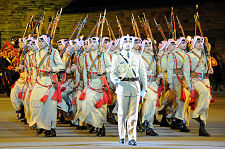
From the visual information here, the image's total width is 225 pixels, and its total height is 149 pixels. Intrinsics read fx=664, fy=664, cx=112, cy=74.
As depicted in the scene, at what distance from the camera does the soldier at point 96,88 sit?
44.6 feet

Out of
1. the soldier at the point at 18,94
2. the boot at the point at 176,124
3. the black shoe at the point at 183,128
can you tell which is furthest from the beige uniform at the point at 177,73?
the soldier at the point at 18,94

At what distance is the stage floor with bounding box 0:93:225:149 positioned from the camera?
38.0 feet

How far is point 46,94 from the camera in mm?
13195

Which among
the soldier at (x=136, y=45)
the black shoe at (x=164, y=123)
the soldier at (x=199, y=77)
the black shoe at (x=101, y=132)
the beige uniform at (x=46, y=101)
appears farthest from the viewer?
the black shoe at (x=164, y=123)

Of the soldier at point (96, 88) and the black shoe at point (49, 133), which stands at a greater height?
the soldier at point (96, 88)

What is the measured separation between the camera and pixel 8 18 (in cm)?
4566

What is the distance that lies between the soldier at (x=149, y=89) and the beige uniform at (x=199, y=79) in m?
0.75

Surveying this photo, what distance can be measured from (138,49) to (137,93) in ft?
8.71

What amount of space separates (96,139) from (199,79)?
8.57 feet

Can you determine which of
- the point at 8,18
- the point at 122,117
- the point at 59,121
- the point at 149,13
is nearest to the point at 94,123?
the point at 122,117

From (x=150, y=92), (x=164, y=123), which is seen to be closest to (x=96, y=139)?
(x=150, y=92)

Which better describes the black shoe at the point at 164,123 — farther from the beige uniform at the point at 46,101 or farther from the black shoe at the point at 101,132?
the beige uniform at the point at 46,101

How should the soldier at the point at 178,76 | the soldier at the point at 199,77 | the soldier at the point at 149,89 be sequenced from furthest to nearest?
the soldier at the point at 178,76
the soldier at the point at 149,89
the soldier at the point at 199,77

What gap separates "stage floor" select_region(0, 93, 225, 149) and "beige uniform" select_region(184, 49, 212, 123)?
54 centimetres
